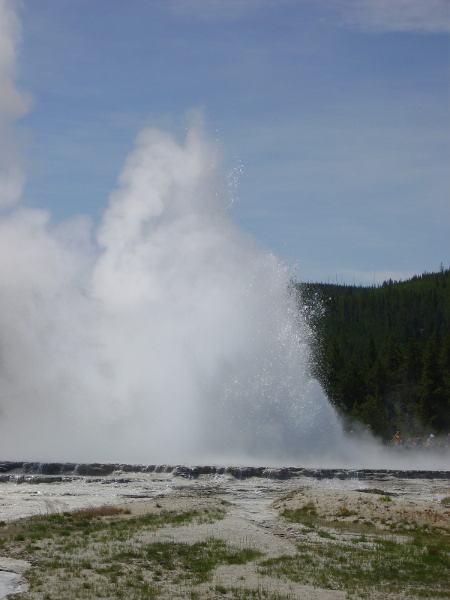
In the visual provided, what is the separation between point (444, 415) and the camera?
66.6 metres

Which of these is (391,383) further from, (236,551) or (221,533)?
(236,551)

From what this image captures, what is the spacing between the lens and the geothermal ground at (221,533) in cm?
1540

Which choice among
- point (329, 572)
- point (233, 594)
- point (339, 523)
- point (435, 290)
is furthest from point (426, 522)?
point (435, 290)

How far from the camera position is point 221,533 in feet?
68.3

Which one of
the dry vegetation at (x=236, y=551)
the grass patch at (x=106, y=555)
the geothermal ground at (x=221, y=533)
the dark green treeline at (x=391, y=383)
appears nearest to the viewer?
the grass patch at (x=106, y=555)

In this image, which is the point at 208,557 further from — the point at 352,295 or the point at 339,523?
the point at 352,295

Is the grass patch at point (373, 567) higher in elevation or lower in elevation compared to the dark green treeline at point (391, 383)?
lower

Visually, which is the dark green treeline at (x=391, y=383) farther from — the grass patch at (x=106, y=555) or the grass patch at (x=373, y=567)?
the grass patch at (x=373, y=567)

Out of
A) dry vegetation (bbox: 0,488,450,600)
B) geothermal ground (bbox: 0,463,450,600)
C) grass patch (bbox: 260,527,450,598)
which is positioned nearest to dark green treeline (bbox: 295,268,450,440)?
geothermal ground (bbox: 0,463,450,600)

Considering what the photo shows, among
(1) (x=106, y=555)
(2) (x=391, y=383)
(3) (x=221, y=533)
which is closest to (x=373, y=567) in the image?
(3) (x=221, y=533)

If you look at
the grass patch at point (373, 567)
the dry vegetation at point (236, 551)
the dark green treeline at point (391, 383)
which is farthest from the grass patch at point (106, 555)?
the dark green treeline at point (391, 383)

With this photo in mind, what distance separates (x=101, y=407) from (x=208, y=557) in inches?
1042

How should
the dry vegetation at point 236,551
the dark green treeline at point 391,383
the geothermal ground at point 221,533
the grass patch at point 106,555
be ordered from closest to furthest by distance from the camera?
1. the grass patch at point 106,555
2. the dry vegetation at point 236,551
3. the geothermal ground at point 221,533
4. the dark green treeline at point 391,383

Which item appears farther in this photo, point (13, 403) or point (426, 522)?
point (13, 403)
